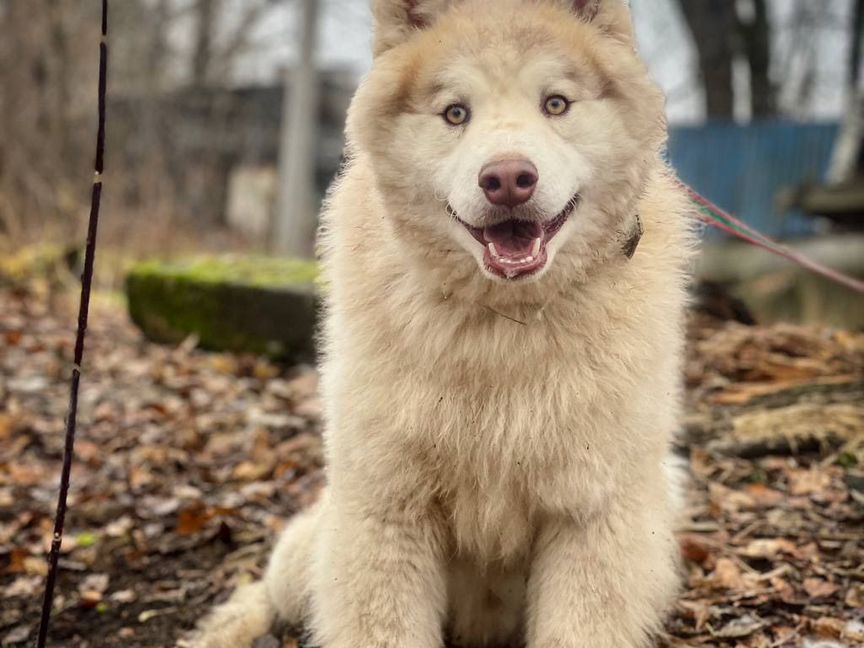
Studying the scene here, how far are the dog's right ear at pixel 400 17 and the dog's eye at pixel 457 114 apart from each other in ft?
0.98

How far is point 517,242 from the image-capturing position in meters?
2.14

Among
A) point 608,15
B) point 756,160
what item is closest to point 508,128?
point 608,15

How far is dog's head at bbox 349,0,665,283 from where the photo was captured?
208 centimetres

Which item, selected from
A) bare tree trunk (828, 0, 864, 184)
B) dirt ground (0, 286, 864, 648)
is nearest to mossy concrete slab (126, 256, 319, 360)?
dirt ground (0, 286, 864, 648)

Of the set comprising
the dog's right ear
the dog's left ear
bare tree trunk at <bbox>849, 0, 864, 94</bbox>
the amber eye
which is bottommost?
the amber eye

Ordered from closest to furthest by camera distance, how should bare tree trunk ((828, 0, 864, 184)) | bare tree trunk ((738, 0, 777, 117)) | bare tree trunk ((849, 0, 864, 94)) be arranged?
bare tree trunk ((828, 0, 864, 184)) < bare tree trunk ((849, 0, 864, 94)) < bare tree trunk ((738, 0, 777, 117))

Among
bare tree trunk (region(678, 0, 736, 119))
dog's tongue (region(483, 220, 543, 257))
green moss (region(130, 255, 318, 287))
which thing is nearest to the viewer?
dog's tongue (region(483, 220, 543, 257))

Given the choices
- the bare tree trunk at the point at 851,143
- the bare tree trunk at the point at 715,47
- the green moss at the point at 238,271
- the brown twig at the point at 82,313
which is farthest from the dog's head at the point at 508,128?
the bare tree trunk at the point at 715,47

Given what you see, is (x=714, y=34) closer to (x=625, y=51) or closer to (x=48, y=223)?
(x=48, y=223)

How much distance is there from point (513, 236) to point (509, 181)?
0.19m

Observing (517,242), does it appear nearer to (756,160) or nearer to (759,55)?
(756,160)

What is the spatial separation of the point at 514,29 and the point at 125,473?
357 cm

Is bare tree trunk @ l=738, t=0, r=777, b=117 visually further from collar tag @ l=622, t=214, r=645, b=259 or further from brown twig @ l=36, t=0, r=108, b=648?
brown twig @ l=36, t=0, r=108, b=648

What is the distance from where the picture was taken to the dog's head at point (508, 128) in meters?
2.08
